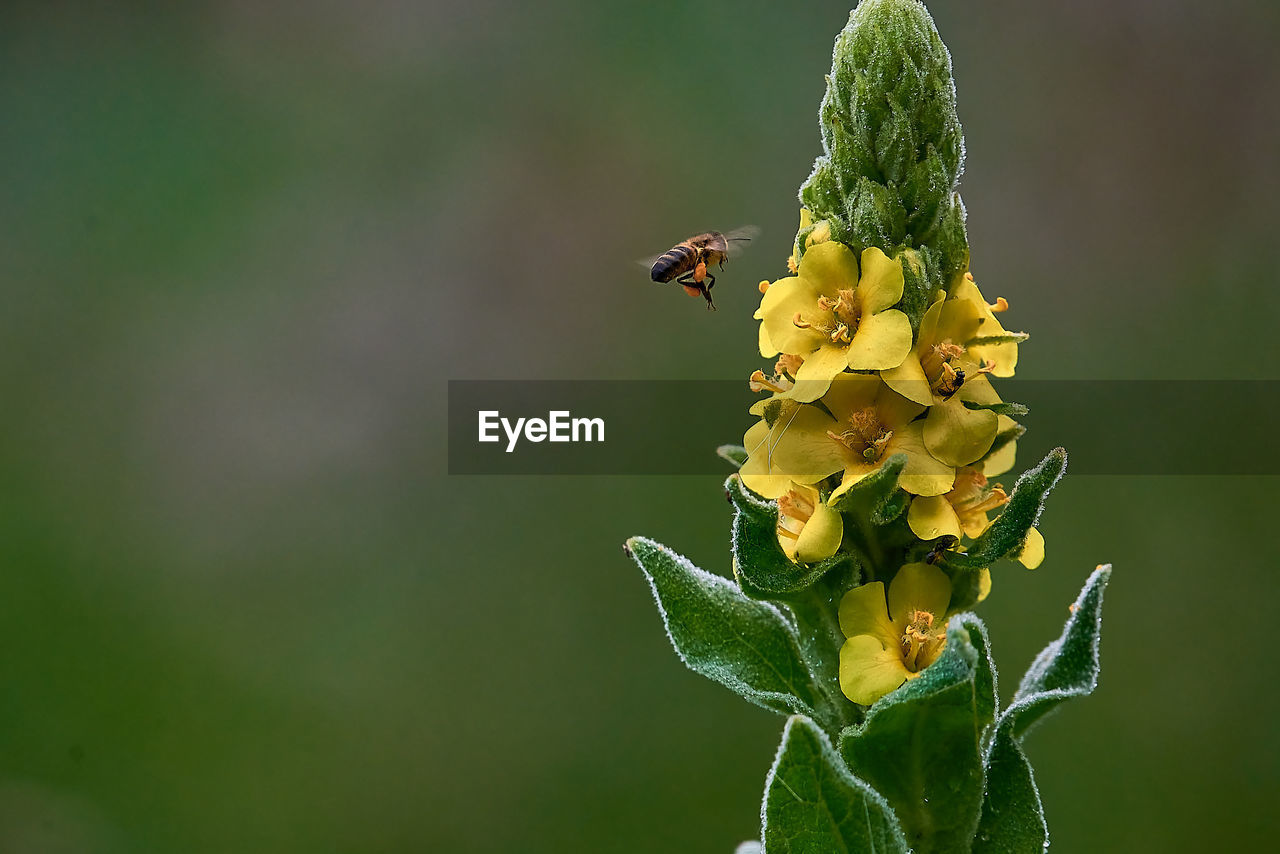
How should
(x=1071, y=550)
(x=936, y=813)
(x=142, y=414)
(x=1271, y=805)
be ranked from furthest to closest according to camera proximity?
1. (x=142, y=414)
2. (x=1071, y=550)
3. (x=1271, y=805)
4. (x=936, y=813)

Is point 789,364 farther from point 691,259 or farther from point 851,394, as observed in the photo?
point 691,259

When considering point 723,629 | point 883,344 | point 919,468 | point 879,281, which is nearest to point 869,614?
point 919,468

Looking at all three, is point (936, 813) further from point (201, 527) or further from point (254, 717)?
point (201, 527)

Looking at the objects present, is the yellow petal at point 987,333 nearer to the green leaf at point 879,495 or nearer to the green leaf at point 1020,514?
the green leaf at point 1020,514

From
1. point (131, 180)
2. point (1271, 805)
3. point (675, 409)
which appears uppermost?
point (131, 180)

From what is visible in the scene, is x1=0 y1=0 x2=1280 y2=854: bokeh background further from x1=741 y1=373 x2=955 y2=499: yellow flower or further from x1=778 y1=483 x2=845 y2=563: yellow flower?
x1=741 y1=373 x2=955 y2=499: yellow flower

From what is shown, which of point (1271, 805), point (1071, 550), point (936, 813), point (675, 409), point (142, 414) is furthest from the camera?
point (142, 414)

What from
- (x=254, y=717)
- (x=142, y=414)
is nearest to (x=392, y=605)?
(x=254, y=717)

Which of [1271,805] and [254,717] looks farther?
[254,717]
